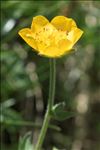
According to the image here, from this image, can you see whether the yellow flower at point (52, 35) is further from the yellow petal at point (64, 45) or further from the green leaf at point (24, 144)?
the green leaf at point (24, 144)

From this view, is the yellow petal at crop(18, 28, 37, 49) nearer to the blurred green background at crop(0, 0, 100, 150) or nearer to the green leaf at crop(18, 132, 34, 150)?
the green leaf at crop(18, 132, 34, 150)

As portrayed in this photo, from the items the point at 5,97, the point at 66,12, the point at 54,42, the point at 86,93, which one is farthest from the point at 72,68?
the point at 54,42

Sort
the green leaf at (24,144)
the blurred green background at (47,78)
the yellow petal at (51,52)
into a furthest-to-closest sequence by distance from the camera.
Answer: the blurred green background at (47,78) < the green leaf at (24,144) < the yellow petal at (51,52)

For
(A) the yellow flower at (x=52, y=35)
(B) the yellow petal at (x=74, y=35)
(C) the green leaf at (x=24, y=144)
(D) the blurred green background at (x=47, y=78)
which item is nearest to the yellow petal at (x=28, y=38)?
(A) the yellow flower at (x=52, y=35)

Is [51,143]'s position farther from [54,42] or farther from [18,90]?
[54,42]

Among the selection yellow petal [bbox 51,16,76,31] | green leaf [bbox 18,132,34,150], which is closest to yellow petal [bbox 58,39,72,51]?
yellow petal [bbox 51,16,76,31]

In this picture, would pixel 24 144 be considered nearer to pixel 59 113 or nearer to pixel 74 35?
pixel 59 113

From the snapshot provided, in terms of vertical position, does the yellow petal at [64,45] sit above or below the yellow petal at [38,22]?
above
